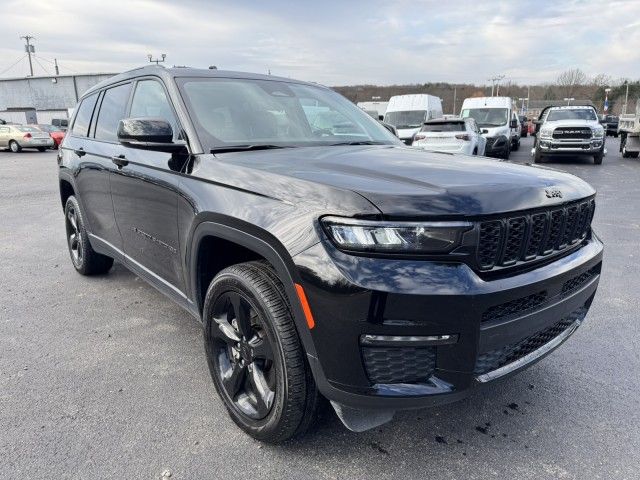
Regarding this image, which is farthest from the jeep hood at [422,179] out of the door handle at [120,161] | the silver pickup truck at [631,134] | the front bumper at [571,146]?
the silver pickup truck at [631,134]

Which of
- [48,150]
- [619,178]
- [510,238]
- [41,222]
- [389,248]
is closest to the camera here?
[389,248]

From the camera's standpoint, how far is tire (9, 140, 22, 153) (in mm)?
24672

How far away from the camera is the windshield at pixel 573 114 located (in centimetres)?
1641

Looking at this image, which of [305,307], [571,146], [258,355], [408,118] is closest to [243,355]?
[258,355]

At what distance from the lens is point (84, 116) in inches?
180

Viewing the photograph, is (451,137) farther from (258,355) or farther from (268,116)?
(258,355)

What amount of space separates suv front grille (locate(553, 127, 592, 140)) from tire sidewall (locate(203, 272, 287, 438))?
15.7 m

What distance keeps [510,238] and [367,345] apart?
738 mm

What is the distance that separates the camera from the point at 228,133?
2.87 meters

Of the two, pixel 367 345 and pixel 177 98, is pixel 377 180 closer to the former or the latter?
pixel 367 345

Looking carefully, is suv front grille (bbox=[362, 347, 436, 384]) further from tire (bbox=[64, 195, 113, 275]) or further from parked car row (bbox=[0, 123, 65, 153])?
parked car row (bbox=[0, 123, 65, 153])

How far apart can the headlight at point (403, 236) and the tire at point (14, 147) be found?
27.8m

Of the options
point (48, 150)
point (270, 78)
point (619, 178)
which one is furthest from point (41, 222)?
point (48, 150)

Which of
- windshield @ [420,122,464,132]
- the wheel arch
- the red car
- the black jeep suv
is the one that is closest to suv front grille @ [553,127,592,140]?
windshield @ [420,122,464,132]
